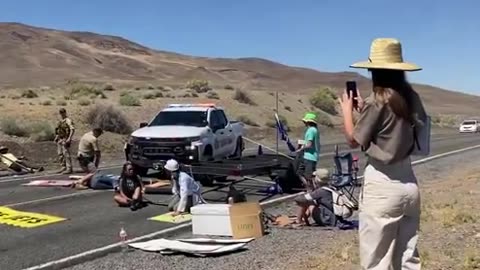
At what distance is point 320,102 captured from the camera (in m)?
72.1

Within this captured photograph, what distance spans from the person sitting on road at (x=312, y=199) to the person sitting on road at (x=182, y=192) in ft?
6.62

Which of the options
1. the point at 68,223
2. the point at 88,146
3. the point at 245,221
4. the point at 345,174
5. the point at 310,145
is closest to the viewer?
the point at 245,221

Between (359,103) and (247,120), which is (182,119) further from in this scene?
(247,120)

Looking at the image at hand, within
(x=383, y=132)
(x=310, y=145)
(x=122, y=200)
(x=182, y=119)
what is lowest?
(x=122, y=200)

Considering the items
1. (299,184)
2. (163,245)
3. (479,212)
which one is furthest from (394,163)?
(299,184)

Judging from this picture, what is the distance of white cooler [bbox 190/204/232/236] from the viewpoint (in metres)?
10.2

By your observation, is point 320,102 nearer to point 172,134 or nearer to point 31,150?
point 31,150

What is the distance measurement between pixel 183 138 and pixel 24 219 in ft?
20.0

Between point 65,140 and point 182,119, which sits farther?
point 65,140

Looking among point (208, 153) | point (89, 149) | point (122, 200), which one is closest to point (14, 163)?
point (89, 149)

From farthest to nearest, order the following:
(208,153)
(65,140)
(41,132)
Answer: (41,132), (65,140), (208,153)

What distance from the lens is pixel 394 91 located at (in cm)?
467

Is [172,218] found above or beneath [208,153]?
beneath

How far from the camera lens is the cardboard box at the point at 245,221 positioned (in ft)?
33.4
